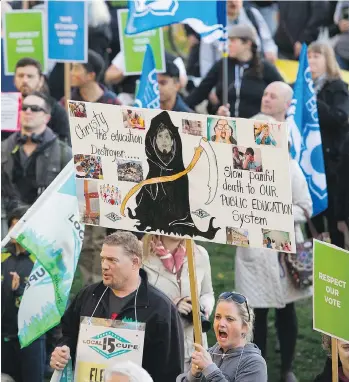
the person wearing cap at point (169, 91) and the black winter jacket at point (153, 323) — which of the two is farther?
the person wearing cap at point (169, 91)

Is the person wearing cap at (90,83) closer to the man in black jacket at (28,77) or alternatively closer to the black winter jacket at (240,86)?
the man in black jacket at (28,77)

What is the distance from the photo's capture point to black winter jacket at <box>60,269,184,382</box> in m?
7.51

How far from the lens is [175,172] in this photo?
278 inches

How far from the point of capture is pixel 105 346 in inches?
295

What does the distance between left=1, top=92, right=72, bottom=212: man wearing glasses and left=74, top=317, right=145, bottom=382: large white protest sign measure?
3351 millimetres

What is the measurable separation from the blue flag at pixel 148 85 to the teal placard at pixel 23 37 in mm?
2584

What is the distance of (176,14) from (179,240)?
2.99 metres

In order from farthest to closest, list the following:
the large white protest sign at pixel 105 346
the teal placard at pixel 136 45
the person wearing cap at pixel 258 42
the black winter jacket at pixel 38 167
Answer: the person wearing cap at pixel 258 42 < the teal placard at pixel 136 45 < the black winter jacket at pixel 38 167 < the large white protest sign at pixel 105 346

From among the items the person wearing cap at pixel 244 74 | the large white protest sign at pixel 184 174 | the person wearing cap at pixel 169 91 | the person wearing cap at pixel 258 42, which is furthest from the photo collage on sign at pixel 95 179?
the person wearing cap at pixel 258 42

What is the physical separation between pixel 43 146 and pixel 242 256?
6.33 feet

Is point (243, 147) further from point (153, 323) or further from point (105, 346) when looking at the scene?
point (105, 346)

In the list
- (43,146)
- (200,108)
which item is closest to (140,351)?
(43,146)

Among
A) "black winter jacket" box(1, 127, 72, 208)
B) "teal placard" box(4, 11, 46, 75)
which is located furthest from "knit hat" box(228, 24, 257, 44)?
"black winter jacket" box(1, 127, 72, 208)

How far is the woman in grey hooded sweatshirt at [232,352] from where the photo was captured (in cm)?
686
